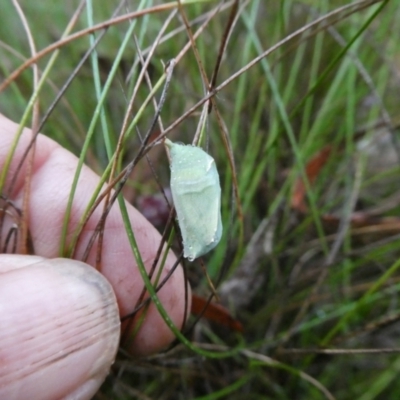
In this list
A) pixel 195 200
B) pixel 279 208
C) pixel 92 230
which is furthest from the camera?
pixel 279 208

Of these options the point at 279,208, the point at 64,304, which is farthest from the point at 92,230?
the point at 279,208

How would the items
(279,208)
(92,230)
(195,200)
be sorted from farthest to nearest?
(279,208) < (92,230) < (195,200)

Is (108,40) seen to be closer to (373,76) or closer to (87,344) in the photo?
(373,76)

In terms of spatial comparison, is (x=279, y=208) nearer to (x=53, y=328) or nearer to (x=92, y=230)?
(x=92, y=230)

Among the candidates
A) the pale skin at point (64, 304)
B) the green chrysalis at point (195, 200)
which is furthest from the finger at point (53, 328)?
the green chrysalis at point (195, 200)

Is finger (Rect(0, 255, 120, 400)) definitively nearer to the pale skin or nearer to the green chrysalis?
the pale skin

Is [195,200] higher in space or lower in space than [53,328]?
higher
